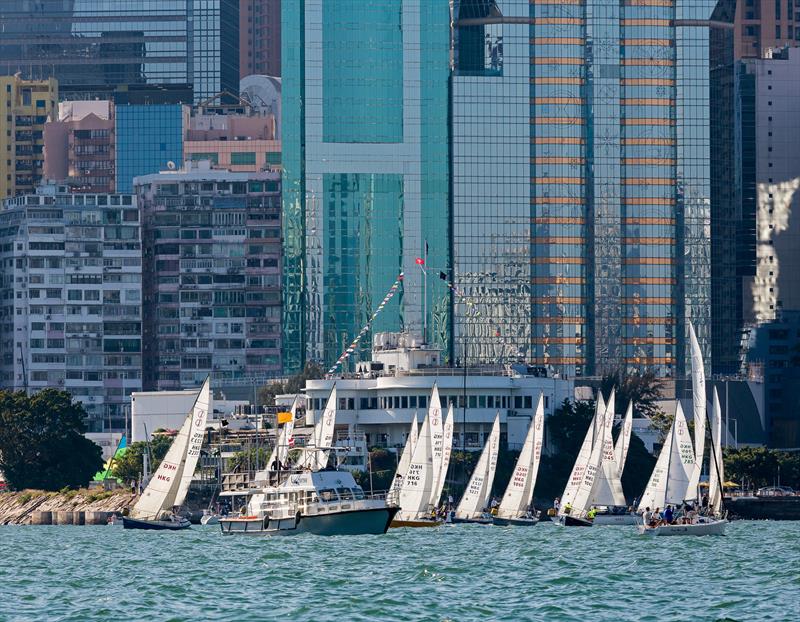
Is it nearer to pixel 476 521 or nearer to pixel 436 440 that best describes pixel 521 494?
pixel 476 521

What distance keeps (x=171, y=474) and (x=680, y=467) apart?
1495 inches

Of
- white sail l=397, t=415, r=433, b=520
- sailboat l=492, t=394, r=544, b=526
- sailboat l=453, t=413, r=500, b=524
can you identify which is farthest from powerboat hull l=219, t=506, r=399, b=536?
sailboat l=453, t=413, r=500, b=524

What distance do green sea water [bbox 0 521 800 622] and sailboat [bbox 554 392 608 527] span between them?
25041mm

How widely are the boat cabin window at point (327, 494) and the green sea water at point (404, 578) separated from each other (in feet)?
14.7

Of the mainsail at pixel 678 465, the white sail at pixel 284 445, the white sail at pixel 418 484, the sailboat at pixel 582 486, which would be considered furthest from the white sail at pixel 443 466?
the mainsail at pixel 678 465

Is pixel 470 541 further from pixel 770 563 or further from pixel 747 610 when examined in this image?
pixel 747 610

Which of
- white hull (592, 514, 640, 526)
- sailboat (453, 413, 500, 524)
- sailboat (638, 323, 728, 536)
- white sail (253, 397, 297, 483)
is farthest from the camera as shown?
sailboat (453, 413, 500, 524)

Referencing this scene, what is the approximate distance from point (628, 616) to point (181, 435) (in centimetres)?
8203

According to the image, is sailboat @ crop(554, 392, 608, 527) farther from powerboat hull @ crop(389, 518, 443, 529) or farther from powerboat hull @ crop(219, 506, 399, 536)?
powerboat hull @ crop(219, 506, 399, 536)

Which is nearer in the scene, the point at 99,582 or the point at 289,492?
the point at 99,582

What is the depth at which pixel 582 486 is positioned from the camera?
593ft

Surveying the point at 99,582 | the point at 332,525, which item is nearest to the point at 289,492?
the point at 332,525

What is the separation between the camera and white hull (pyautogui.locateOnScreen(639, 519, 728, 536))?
153238 mm

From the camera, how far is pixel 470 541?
5728 inches
